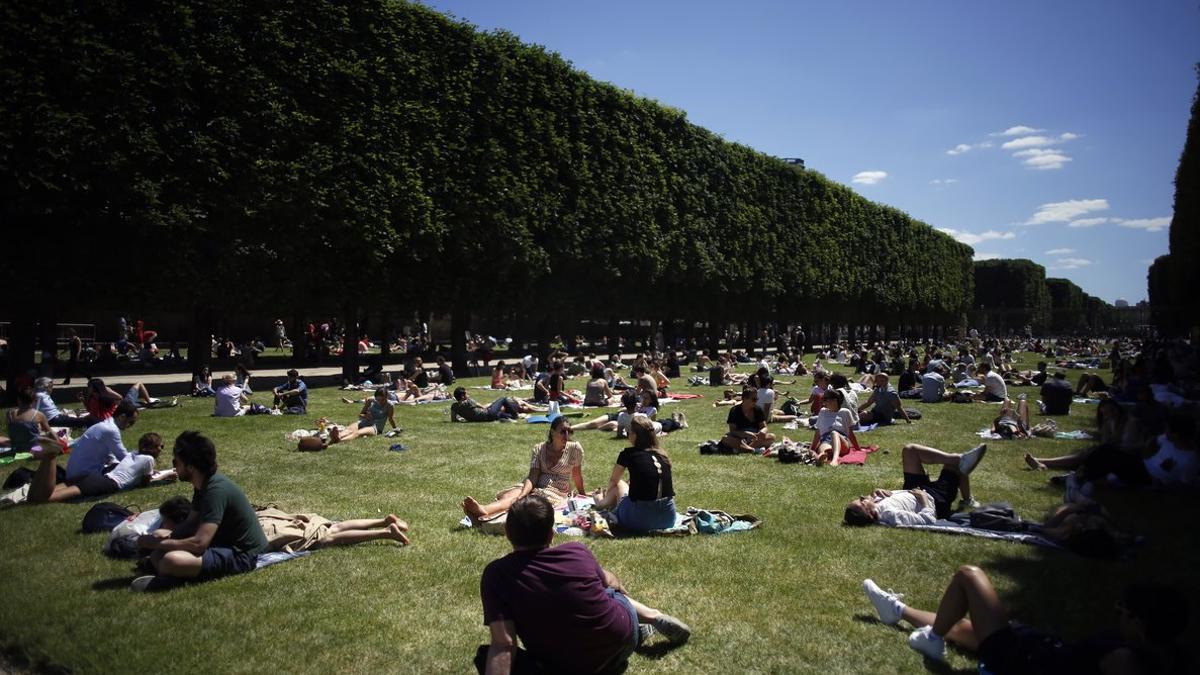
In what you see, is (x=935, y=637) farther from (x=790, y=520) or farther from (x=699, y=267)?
(x=699, y=267)

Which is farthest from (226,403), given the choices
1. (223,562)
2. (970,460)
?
(970,460)

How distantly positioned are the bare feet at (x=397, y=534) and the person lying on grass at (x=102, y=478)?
15.2 feet

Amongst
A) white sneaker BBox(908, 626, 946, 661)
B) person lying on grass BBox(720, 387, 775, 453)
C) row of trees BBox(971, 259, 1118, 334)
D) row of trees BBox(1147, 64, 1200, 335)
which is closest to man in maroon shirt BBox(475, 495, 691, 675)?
white sneaker BBox(908, 626, 946, 661)

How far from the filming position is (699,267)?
134 feet

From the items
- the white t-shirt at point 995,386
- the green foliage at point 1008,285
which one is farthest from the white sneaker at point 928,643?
the green foliage at point 1008,285

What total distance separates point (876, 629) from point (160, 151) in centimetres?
2103

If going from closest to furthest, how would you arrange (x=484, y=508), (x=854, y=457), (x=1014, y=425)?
(x=484, y=508) → (x=854, y=457) → (x=1014, y=425)

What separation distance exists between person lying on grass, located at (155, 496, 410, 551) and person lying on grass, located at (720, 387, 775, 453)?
7074mm

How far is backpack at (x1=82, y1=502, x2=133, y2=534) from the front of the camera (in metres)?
8.78

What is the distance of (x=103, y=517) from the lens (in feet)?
29.2

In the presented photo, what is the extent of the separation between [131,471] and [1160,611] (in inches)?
451

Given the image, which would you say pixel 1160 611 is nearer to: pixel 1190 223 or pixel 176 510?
pixel 176 510

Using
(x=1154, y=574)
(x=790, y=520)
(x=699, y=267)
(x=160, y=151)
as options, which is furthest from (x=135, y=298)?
(x=699, y=267)

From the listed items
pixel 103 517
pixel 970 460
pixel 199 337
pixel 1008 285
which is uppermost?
pixel 1008 285
